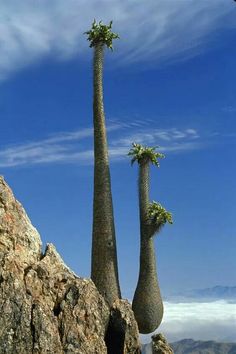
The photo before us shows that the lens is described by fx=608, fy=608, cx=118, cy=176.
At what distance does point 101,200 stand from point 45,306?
49.0 feet

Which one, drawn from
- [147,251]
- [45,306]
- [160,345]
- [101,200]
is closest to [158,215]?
[147,251]

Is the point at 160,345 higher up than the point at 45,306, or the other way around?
the point at 45,306

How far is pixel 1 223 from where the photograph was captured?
38562 mm

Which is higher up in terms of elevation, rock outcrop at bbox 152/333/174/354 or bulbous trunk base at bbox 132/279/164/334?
bulbous trunk base at bbox 132/279/164/334

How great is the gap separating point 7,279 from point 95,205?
49.9ft

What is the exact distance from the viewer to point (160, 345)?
4409 cm

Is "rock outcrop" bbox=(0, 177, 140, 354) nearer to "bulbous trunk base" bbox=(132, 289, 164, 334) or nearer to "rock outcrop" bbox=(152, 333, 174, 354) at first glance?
"rock outcrop" bbox=(152, 333, 174, 354)

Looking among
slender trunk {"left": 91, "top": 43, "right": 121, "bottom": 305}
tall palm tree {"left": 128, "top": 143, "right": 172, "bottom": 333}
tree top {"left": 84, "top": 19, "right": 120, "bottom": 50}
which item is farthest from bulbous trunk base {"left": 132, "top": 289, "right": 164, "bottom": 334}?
tree top {"left": 84, "top": 19, "right": 120, "bottom": 50}

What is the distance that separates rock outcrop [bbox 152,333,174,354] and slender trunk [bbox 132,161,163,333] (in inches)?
79.3

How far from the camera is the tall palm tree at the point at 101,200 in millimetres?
46562

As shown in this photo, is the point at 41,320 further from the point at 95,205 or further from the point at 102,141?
the point at 102,141

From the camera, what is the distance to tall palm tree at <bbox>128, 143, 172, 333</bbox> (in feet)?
155

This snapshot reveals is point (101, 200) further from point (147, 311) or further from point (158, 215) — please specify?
point (147, 311)

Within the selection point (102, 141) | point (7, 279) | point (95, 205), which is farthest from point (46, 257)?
point (102, 141)
